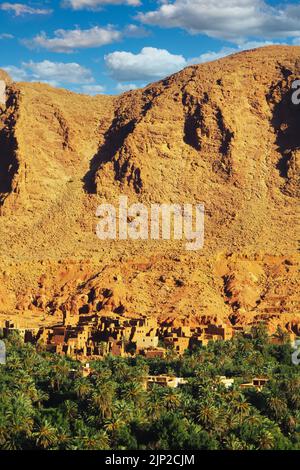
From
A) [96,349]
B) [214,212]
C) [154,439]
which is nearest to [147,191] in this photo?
[214,212]

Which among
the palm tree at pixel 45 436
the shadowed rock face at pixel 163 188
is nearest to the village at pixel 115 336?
the shadowed rock face at pixel 163 188

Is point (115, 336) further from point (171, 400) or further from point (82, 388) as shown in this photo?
point (171, 400)

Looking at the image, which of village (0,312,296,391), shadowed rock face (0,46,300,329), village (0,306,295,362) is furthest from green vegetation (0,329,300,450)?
shadowed rock face (0,46,300,329)

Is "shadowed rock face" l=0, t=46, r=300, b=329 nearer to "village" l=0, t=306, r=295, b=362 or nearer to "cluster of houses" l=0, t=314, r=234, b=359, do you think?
"village" l=0, t=306, r=295, b=362

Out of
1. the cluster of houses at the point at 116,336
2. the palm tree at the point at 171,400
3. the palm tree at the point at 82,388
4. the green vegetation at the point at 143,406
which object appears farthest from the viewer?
the cluster of houses at the point at 116,336

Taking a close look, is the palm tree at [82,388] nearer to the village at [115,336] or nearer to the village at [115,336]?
the village at [115,336]

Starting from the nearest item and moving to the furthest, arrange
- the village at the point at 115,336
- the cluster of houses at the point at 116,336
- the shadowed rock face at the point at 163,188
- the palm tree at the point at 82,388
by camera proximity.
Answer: the palm tree at the point at 82,388 → the village at the point at 115,336 → the cluster of houses at the point at 116,336 → the shadowed rock face at the point at 163,188

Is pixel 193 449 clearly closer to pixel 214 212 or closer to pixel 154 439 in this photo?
pixel 154 439
